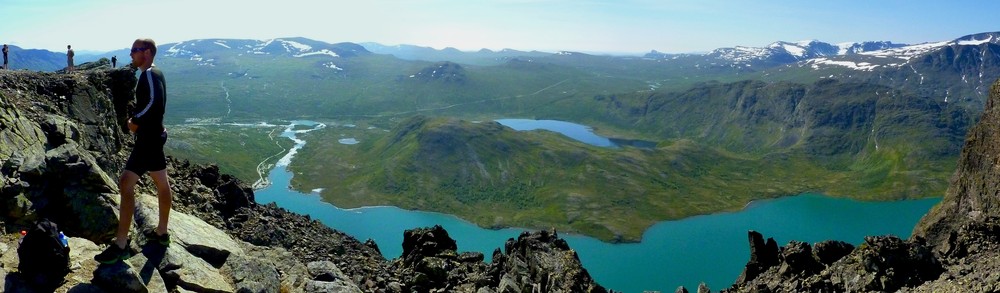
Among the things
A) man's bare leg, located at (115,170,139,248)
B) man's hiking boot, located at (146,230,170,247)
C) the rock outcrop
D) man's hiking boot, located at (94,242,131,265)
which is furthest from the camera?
the rock outcrop

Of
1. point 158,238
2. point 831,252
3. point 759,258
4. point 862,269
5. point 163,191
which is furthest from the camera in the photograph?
point 759,258

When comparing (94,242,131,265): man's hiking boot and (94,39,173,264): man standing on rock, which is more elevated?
(94,39,173,264): man standing on rock

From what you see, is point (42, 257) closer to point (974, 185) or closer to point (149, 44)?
point (149, 44)

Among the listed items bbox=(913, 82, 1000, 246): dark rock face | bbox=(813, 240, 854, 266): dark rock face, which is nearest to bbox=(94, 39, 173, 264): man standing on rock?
bbox=(813, 240, 854, 266): dark rock face

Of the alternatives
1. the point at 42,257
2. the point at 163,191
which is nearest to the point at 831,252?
the point at 163,191

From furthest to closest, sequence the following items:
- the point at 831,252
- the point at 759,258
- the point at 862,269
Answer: the point at 759,258 < the point at 831,252 < the point at 862,269

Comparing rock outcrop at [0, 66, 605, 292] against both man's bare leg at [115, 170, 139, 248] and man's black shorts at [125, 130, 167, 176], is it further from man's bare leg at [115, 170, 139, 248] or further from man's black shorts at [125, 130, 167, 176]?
man's black shorts at [125, 130, 167, 176]
